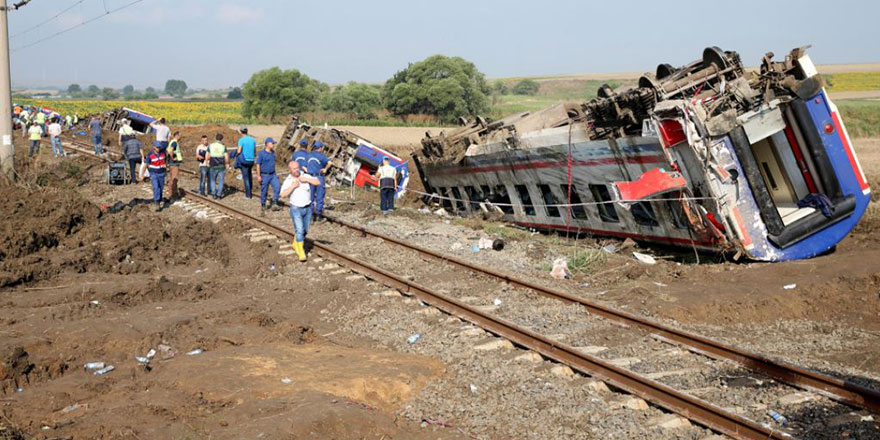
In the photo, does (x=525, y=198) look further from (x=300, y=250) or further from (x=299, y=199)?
(x=299, y=199)

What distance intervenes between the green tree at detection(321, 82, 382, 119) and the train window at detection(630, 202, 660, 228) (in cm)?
6052

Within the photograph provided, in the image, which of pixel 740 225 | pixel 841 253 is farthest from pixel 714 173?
pixel 841 253

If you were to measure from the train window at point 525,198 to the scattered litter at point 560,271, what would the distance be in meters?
5.61

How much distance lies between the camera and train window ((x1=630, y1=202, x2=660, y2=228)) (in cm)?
1440

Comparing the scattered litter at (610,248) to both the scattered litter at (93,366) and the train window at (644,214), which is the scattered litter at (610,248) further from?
the scattered litter at (93,366)

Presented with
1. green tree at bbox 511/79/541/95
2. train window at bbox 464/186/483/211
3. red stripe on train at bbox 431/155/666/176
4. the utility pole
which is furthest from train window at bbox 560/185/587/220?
green tree at bbox 511/79/541/95

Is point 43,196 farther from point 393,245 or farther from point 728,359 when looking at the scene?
point 728,359

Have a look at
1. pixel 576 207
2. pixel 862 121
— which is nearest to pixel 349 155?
pixel 576 207

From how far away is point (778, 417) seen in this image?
252 inches

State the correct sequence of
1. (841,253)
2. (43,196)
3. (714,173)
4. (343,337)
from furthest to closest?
(43,196) → (841,253) → (714,173) → (343,337)

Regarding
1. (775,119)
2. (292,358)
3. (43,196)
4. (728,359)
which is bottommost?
(728,359)

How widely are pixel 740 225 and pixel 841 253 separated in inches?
105

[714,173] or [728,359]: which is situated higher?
[714,173]

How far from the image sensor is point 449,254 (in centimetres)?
1427
